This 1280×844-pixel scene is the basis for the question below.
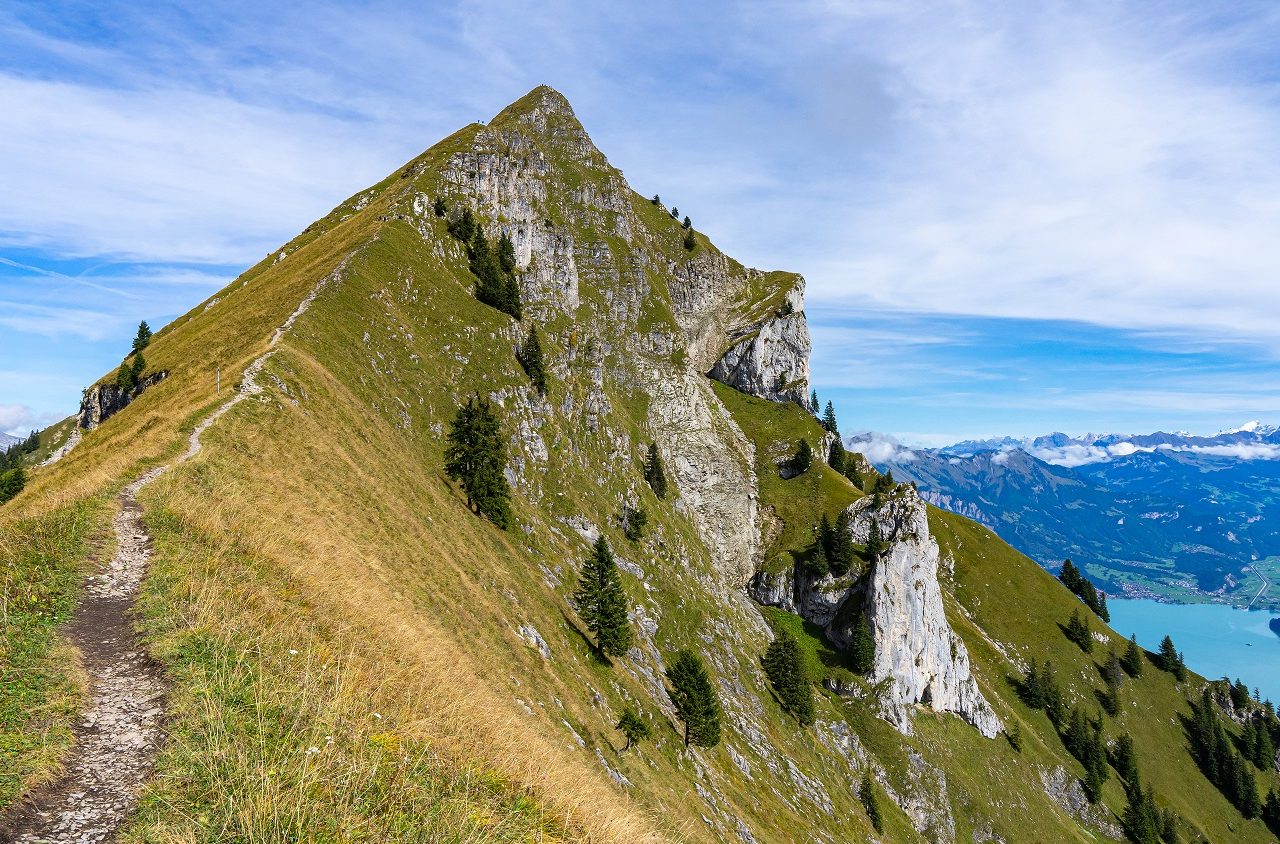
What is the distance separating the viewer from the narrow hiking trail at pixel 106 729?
6805 mm

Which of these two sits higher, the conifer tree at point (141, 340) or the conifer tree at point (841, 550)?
the conifer tree at point (141, 340)

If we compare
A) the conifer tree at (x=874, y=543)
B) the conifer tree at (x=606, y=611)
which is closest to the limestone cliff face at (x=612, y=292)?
the conifer tree at (x=874, y=543)

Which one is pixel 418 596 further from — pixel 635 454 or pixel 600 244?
pixel 600 244

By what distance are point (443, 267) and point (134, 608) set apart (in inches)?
3308

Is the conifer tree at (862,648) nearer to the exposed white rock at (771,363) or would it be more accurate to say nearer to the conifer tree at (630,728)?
the conifer tree at (630,728)

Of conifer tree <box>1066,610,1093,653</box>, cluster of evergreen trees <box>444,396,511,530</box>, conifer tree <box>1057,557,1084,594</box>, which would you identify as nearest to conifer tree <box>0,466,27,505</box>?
cluster of evergreen trees <box>444,396,511,530</box>

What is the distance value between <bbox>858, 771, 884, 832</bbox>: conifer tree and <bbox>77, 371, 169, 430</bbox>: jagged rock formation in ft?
342

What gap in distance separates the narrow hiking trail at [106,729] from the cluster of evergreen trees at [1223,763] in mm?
196141

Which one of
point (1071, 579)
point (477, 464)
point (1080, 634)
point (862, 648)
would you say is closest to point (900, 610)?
point (862, 648)

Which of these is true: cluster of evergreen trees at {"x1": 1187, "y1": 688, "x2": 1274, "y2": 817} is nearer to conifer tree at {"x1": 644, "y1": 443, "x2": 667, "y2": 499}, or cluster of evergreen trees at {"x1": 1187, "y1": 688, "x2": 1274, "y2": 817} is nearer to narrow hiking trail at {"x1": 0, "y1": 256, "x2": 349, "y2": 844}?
conifer tree at {"x1": 644, "y1": 443, "x2": 667, "y2": 499}

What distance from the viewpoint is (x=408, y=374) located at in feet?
221

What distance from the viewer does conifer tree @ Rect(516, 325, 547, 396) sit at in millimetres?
88681

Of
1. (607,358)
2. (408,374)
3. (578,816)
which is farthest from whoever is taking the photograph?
(607,358)

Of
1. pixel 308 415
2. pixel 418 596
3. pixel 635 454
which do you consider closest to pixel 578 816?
pixel 418 596
